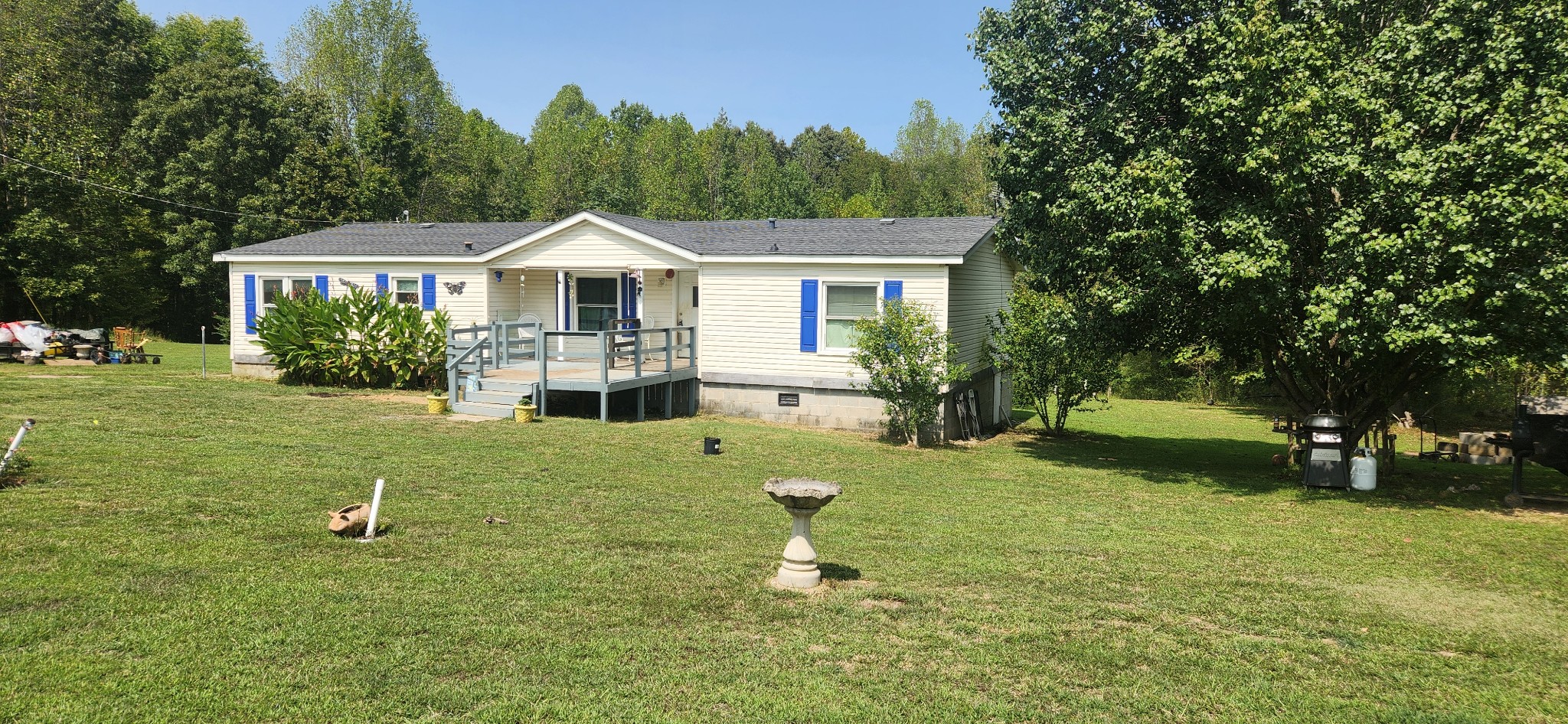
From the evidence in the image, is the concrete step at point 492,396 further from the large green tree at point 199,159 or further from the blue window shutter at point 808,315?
the large green tree at point 199,159

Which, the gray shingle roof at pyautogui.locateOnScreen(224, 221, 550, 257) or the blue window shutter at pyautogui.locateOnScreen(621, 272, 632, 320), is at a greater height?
the gray shingle roof at pyautogui.locateOnScreen(224, 221, 550, 257)

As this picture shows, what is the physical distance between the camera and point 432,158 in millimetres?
47938

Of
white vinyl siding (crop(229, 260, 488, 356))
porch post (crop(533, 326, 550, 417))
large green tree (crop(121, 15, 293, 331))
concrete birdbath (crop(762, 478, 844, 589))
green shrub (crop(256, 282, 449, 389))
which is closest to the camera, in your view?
concrete birdbath (crop(762, 478, 844, 589))

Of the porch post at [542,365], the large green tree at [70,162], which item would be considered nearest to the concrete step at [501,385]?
the porch post at [542,365]

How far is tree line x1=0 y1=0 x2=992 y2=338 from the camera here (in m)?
30.6

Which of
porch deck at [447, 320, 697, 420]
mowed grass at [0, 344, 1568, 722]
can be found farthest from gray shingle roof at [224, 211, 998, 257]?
mowed grass at [0, 344, 1568, 722]

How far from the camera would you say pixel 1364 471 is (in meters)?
11.6

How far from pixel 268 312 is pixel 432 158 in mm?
30240

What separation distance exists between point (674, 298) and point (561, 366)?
282 cm

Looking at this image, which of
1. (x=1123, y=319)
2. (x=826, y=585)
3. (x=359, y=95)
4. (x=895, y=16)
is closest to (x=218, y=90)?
(x=359, y=95)

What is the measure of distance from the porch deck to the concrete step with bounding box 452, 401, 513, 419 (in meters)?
0.01

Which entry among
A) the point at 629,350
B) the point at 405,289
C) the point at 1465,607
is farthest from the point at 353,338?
the point at 1465,607

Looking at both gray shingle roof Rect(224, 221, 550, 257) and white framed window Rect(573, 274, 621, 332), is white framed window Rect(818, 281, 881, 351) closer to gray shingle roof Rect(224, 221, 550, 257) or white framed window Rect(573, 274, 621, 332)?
white framed window Rect(573, 274, 621, 332)

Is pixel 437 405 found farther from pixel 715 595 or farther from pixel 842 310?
pixel 715 595
